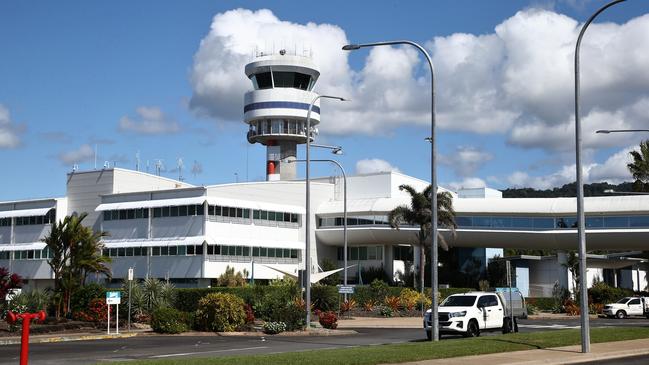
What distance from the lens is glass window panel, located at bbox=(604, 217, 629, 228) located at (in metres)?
67.5

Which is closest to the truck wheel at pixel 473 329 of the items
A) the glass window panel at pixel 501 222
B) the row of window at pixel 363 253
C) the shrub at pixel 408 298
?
the shrub at pixel 408 298

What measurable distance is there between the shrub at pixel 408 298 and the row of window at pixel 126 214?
24.7m

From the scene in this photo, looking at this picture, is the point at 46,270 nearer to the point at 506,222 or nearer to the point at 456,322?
the point at 506,222

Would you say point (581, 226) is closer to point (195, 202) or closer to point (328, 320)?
point (328, 320)

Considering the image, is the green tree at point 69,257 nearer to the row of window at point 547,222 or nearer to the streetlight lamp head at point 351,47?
the streetlight lamp head at point 351,47

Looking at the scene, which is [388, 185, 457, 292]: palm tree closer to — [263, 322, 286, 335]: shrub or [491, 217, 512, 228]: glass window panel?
[491, 217, 512, 228]: glass window panel

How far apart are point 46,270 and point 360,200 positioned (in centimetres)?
3067

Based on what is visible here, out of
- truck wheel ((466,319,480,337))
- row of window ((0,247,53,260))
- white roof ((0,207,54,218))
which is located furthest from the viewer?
white roof ((0,207,54,218))

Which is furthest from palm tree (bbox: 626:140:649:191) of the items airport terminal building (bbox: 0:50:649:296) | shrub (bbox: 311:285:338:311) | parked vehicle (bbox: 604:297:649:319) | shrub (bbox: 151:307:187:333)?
shrub (bbox: 151:307:187:333)

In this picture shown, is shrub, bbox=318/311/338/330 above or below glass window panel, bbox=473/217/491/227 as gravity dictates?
below

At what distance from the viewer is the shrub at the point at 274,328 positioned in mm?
36594

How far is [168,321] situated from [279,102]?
187 ft

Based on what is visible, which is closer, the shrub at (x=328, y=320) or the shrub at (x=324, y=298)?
the shrub at (x=328, y=320)

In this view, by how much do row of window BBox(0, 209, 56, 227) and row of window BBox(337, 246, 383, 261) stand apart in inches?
1119
